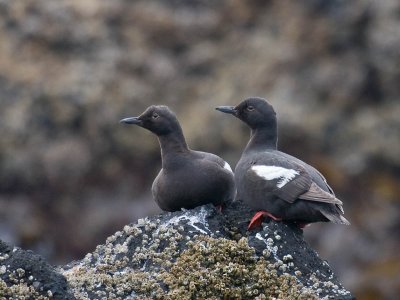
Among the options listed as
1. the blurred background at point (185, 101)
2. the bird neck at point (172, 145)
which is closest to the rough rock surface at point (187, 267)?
the bird neck at point (172, 145)

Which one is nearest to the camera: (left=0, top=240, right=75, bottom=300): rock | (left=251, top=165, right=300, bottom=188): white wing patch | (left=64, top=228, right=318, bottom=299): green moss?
(left=0, top=240, right=75, bottom=300): rock

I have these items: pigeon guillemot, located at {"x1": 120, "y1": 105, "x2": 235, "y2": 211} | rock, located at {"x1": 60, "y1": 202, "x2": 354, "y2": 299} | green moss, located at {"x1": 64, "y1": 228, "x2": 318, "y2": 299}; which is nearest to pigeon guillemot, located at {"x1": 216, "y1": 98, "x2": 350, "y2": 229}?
pigeon guillemot, located at {"x1": 120, "y1": 105, "x2": 235, "y2": 211}

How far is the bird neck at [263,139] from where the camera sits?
8922 mm

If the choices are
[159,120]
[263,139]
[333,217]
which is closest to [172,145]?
[159,120]

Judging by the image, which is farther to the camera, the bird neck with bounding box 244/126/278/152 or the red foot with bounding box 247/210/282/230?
the bird neck with bounding box 244/126/278/152

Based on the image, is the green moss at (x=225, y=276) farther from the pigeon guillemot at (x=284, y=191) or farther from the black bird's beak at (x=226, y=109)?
the black bird's beak at (x=226, y=109)

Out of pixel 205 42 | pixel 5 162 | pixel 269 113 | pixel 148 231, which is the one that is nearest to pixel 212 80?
pixel 205 42

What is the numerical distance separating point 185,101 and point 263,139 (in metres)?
7.88

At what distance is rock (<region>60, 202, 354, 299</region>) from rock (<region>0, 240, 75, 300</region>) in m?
0.24

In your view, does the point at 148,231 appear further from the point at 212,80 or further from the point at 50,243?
the point at 212,80

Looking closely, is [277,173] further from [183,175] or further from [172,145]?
[172,145]

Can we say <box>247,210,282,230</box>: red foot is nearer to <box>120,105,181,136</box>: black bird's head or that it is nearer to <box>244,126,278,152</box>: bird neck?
<box>244,126,278,152</box>: bird neck

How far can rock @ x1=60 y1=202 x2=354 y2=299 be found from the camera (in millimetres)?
6727

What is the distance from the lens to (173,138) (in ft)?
28.4
